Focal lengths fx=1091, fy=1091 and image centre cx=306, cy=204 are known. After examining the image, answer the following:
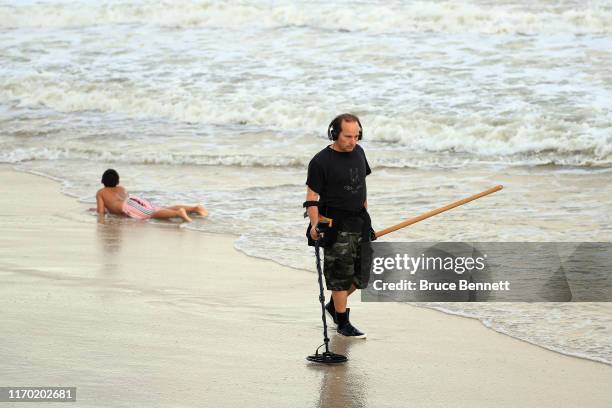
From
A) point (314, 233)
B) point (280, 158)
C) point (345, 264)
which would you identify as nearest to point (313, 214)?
point (314, 233)

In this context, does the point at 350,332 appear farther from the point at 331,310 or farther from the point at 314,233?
the point at 314,233

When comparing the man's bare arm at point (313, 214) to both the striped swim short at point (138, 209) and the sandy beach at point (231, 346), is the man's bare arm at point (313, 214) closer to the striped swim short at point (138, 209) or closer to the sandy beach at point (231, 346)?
the sandy beach at point (231, 346)

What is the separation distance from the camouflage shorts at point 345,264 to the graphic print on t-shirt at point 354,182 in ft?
0.81

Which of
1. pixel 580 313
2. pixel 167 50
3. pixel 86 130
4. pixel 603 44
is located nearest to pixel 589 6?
pixel 603 44

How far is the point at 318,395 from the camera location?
17.1 feet

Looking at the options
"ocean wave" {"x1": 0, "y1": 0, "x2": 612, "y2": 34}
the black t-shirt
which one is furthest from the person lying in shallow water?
"ocean wave" {"x1": 0, "y1": 0, "x2": 612, "y2": 34}

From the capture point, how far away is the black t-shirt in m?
5.88

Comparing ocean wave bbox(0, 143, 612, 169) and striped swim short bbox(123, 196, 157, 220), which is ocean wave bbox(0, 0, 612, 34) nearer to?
ocean wave bbox(0, 143, 612, 169)

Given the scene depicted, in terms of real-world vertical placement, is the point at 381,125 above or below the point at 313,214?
above

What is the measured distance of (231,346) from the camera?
598 centimetres

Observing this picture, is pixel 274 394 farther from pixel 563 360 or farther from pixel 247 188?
pixel 247 188

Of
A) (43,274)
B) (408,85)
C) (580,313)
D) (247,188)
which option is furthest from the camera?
(408,85)

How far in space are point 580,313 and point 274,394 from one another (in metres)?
2.62

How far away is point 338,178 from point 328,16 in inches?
864
